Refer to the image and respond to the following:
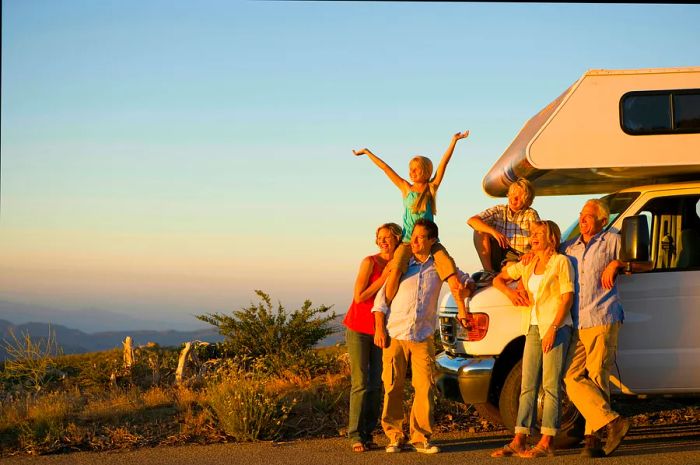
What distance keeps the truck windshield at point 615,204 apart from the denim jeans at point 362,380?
7.24ft

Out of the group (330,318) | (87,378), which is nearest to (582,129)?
(330,318)

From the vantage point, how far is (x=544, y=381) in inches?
327

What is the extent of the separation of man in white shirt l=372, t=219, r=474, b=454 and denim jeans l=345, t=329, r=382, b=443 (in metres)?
0.17

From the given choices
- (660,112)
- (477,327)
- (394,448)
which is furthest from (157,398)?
(660,112)

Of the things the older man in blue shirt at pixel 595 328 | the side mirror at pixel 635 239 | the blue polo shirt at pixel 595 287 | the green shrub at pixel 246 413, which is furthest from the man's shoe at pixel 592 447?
the green shrub at pixel 246 413

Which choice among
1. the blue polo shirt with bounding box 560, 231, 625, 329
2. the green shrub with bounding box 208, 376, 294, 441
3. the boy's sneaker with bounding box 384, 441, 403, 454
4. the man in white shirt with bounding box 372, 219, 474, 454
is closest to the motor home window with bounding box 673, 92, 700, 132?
the blue polo shirt with bounding box 560, 231, 625, 329

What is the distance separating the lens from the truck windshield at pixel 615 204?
8.91m

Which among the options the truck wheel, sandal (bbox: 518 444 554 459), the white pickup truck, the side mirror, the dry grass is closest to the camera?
the side mirror

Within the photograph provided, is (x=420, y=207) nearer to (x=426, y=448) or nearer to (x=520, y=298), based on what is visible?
(x=520, y=298)

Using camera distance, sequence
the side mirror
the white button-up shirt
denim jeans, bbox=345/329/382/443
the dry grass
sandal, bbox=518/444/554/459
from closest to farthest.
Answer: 1. the side mirror
2. sandal, bbox=518/444/554/459
3. the white button-up shirt
4. denim jeans, bbox=345/329/382/443
5. the dry grass

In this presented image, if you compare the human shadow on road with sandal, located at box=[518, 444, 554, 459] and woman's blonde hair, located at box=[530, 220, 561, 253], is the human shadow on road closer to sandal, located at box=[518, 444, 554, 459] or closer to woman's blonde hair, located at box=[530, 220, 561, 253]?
sandal, located at box=[518, 444, 554, 459]

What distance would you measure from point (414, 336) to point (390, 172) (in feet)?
5.66

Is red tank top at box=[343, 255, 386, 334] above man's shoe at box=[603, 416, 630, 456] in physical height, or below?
above

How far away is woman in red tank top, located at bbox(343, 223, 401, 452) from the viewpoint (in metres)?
8.64
